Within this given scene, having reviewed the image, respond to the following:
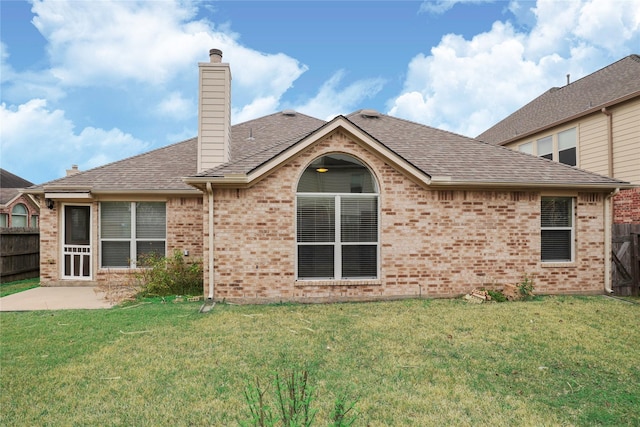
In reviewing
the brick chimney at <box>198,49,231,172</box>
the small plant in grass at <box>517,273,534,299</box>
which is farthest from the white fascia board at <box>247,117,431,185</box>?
the small plant in grass at <box>517,273,534,299</box>

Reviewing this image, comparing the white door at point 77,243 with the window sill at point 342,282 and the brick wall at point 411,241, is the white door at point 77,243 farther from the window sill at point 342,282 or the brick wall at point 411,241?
the window sill at point 342,282

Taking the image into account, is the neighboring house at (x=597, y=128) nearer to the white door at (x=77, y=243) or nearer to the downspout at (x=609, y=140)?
the downspout at (x=609, y=140)

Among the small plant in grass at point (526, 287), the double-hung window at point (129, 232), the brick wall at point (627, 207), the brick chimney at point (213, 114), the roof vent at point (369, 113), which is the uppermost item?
the roof vent at point (369, 113)

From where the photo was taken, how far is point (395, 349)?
4918mm

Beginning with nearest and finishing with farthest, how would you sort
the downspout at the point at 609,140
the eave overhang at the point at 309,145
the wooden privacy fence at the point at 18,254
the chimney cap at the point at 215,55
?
the eave overhang at the point at 309,145
the chimney cap at the point at 215,55
the wooden privacy fence at the point at 18,254
the downspout at the point at 609,140

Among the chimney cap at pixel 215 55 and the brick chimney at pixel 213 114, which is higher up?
the chimney cap at pixel 215 55

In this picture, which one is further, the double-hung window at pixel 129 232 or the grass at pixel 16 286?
the double-hung window at pixel 129 232

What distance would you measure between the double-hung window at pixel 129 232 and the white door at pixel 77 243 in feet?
1.79

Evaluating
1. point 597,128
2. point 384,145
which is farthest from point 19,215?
point 597,128

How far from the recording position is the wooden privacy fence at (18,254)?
36.7 feet

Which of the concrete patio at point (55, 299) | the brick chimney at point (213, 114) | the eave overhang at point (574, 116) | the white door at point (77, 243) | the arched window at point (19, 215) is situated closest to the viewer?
the concrete patio at point (55, 299)

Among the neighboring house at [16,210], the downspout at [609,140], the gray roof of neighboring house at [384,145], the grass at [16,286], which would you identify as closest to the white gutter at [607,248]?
the gray roof of neighboring house at [384,145]

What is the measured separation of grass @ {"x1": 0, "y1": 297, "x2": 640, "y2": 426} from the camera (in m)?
3.33

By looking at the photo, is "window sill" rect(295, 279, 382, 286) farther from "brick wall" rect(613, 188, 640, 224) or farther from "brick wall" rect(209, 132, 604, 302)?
"brick wall" rect(613, 188, 640, 224)
